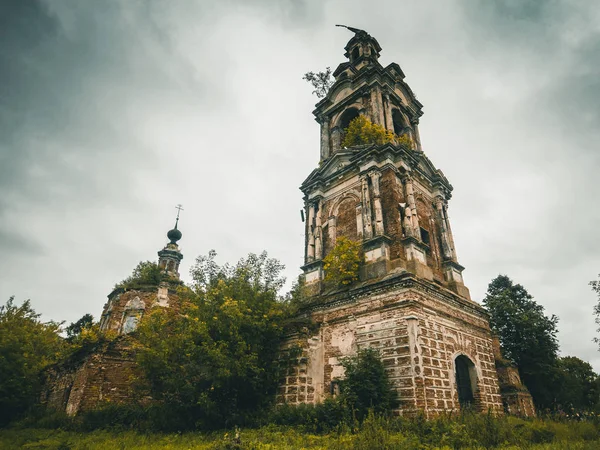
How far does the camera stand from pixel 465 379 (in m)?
12.8

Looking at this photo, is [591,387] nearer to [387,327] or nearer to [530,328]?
[530,328]

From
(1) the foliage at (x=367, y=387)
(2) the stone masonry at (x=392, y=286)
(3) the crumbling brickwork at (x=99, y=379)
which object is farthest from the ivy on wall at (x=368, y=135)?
(3) the crumbling brickwork at (x=99, y=379)

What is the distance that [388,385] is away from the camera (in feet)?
34.2

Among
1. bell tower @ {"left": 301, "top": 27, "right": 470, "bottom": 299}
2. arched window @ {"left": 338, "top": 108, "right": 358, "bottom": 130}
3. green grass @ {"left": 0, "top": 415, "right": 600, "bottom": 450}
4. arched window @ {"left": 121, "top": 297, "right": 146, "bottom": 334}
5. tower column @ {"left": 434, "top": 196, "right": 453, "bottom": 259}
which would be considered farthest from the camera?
arched window @ {"left": 121, "top": 297, "right": 146, "bottom": 334}

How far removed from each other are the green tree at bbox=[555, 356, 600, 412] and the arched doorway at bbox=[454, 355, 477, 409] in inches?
415

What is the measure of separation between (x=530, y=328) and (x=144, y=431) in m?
22.0

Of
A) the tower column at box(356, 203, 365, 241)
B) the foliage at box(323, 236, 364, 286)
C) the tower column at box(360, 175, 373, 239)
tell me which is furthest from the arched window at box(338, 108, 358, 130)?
the foliage at box(323, 236, 364, 286)

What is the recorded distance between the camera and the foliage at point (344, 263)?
13602 millimetres

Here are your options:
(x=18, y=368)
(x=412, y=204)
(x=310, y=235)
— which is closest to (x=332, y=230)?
(x=310, y=235)

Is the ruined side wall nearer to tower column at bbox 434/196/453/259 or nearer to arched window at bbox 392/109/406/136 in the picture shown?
tower column at bbox 434/196/453/259

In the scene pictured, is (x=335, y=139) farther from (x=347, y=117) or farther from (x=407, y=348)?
(x=407, y=348)

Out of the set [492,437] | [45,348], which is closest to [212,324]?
[492,437]

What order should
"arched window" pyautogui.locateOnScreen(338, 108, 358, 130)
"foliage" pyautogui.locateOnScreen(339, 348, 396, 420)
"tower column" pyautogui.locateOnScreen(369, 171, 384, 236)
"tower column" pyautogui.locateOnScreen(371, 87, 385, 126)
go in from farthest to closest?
1. "arched window" pyautogui.locateOnScreen(338, 108, 358, 130)
2. "tower column" pyautogui.locateOnScreen(371, 87, 385, 126)
3. "tower column" pyautogui.locateOnScreen(369, 171, 384, 236)
4. "foliage" pyautogui.locateOnScreen(339, 348, 396, 420)

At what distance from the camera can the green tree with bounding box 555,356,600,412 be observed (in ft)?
70.4
